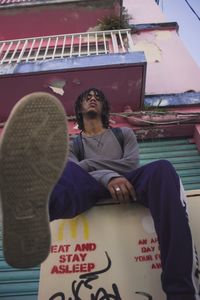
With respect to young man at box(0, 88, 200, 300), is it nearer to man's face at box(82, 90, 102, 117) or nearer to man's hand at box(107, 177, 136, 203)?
man's hand at box(107, 177, 136, 203)

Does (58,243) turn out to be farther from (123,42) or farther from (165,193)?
(123,42)

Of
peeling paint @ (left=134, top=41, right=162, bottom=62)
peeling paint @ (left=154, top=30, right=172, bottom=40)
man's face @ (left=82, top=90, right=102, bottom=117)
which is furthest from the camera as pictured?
peeling paint @ (left=154, top=30, right=172, bottom=40)

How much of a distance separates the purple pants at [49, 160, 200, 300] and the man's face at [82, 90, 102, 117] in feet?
2.47

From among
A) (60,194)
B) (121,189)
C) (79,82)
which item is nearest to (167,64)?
(79,82)

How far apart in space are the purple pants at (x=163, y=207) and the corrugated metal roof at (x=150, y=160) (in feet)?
3.63

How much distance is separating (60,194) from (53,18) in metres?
5.69

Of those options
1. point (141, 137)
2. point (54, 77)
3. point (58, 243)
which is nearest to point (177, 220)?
point (58, 243)

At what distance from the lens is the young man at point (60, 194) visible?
1.61 meters

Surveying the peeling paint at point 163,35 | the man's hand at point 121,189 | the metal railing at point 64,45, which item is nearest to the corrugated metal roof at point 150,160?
the man's hand at point 121,189

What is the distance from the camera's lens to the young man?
161 centimetres

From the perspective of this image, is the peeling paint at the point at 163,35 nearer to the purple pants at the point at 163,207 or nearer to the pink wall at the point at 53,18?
the pink wall at the point at 53,18

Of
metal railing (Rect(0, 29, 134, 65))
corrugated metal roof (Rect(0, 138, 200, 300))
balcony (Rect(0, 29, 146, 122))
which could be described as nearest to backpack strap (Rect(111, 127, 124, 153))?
corrugated metal roof (Rect(0, 138, 200, 300))

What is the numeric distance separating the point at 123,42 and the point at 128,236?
418cm

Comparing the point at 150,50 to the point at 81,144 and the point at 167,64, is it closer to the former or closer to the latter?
the point at 167,64
